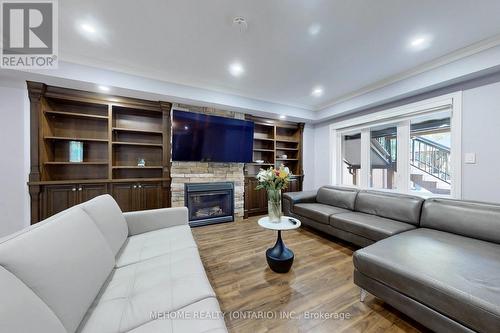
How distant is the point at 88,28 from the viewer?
202 centimetres

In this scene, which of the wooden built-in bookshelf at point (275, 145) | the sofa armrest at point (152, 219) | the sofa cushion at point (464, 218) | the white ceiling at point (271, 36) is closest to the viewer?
the white ceiling at point (271, 36)

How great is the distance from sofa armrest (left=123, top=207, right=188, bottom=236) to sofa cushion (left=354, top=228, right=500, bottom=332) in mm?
1951

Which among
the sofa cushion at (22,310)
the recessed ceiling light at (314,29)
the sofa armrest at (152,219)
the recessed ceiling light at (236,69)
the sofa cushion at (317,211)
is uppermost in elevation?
the recessed ceiling light at (236,69)

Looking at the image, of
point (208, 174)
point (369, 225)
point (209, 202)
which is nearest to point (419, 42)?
point (369, 225)

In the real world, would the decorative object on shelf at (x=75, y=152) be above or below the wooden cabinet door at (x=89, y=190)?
above

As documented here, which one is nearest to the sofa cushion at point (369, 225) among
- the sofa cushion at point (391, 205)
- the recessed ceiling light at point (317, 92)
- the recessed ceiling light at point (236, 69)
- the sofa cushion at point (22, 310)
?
the sofa cushion at point (391, 205)

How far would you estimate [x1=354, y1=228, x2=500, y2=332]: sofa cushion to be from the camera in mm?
1095

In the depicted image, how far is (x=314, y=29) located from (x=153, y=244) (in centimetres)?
274

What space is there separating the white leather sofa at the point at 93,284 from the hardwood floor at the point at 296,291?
0.60m

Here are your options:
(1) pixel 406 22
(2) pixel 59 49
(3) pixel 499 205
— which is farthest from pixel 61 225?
(3) pixel 499 205

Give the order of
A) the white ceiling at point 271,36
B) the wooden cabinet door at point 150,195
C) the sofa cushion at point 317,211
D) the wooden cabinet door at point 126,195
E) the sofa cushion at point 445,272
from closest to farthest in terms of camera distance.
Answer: the sofa cushion at point 445,272 < the white ceiling at point 271,36 < the sofa cushion at point 317,211 < the wooden cabinet door at point 126,195 < the wooden cabinet door at point 150,195

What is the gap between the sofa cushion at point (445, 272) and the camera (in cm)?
109

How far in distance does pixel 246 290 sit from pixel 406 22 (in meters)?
3.12

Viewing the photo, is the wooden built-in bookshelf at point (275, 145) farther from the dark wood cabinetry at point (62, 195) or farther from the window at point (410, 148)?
the dark wood cabinetry at point (62, 195)
